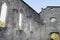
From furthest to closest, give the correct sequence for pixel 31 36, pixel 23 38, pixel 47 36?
pixel 47 36
pixel 31 36
pixel 23 38

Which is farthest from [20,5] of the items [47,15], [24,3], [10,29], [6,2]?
[47,15]

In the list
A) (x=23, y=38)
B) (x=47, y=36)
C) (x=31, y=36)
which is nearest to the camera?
(x=23, y=38)

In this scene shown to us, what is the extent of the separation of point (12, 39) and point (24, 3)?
435 centimetres

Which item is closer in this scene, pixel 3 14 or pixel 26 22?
pixel 3 14

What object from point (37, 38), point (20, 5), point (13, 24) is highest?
point (20, 5)

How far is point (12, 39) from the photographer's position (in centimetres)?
1631

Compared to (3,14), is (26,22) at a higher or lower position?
lower

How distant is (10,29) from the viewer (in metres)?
16.4

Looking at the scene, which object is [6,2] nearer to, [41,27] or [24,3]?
[24,3]

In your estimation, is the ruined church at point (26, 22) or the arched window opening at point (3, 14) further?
the ruined church at point (26, 22)

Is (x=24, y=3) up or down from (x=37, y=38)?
up

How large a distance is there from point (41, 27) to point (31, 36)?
2769 millimetres

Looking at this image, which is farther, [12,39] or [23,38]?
[23,38]

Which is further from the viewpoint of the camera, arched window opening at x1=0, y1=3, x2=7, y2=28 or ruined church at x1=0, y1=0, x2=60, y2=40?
ruined church at x1=0, y1=0, x2=60, y2=40
